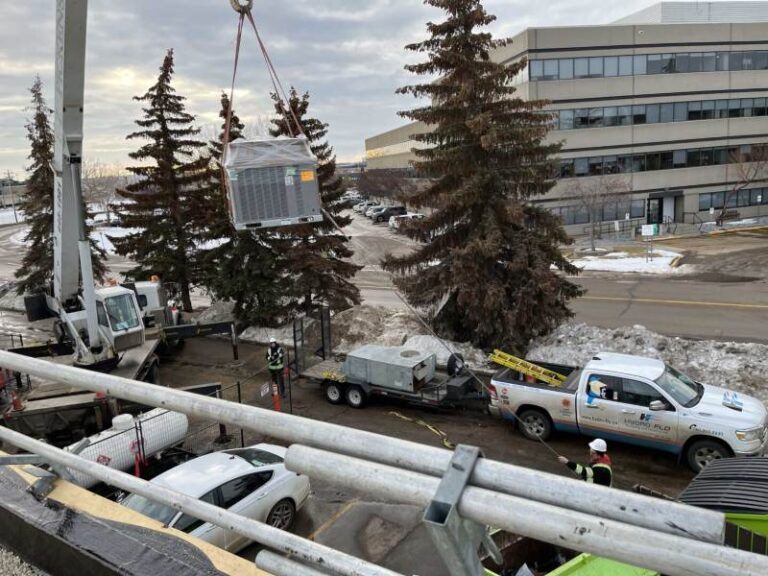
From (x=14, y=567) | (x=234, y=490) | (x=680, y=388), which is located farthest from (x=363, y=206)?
(x=14, y=567)

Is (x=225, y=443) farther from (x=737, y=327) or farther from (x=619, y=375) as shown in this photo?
(x=737, y=327)

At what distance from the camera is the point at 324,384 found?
650 inches

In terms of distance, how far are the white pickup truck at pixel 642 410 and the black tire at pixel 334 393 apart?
4473 mm

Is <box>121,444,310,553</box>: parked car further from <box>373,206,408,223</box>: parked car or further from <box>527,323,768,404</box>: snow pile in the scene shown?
<box>373,206,408,223</box>: parked car

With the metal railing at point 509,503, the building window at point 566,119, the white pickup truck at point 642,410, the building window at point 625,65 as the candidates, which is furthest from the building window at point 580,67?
the metal railing at point 509,503

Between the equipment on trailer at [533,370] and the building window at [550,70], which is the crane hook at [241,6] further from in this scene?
the building window at [550,70]

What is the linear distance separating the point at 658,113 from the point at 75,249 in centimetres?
4777

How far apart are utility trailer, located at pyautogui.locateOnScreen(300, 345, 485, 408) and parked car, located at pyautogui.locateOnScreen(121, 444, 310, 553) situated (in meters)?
4.86

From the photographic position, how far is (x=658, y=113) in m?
49.4

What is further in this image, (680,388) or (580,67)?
(580,67)

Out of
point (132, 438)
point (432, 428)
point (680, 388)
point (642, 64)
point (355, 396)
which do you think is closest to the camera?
point (132, 438)

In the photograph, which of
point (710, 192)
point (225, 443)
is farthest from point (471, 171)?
point (710, 192)

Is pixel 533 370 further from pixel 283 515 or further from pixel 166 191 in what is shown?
pixel 166 191

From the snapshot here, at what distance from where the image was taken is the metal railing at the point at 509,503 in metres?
1.15
